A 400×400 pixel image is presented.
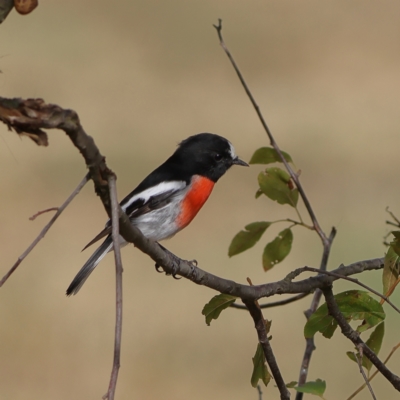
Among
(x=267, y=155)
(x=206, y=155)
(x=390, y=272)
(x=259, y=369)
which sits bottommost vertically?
(x=259, y=369)

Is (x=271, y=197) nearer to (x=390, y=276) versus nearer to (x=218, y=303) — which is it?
(x=218, y=303)

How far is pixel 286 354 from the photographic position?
6984 millimetres

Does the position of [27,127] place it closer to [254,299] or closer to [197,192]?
[254,299]

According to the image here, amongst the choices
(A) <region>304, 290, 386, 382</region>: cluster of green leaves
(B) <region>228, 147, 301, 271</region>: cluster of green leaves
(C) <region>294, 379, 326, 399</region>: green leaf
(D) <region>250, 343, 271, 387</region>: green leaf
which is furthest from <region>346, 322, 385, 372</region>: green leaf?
(B) <region>228, 147, 301, 271</region>: cluster of green leaves

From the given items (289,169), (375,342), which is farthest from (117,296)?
(289,169)

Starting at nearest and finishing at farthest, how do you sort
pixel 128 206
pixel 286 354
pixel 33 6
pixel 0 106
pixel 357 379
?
pixel 0 106 < pixel 33 6 < pixel 128 206 < pixel 357 379 < pixel 286 354

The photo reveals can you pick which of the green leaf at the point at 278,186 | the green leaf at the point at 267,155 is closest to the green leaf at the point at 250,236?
the green leaf at the point at 278,186

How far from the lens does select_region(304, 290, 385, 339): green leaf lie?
1.95m

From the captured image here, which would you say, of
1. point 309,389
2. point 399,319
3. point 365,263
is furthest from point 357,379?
point 309,389

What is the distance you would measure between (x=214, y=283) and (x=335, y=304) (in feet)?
1.68

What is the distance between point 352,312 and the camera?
78.2 inches

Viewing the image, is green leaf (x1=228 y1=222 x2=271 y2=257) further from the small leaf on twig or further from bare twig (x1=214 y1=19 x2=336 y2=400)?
the small leaf on twig

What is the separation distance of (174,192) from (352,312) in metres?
2.33

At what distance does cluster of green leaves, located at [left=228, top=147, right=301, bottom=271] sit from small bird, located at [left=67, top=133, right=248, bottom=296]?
4.67 ft
